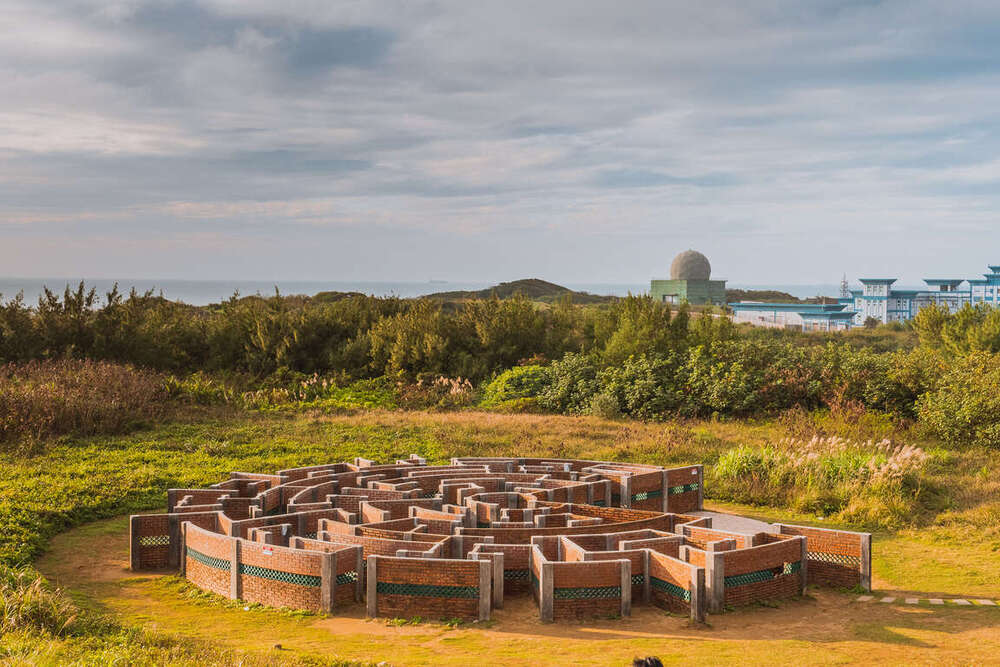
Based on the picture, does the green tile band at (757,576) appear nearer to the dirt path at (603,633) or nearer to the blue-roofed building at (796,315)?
the dirt path at (603,633)

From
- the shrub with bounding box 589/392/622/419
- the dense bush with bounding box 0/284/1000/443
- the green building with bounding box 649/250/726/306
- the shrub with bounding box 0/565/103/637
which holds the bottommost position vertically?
the shrub with bounding box 0/565/103/637

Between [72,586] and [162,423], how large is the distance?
12.4 meters

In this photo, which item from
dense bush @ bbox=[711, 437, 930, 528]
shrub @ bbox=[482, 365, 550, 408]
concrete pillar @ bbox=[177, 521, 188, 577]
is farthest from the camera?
shrub @ bbox=[482, 365, 550, 408]

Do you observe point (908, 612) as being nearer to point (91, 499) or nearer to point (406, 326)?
point (91, 499)

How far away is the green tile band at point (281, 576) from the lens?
9.30 meters

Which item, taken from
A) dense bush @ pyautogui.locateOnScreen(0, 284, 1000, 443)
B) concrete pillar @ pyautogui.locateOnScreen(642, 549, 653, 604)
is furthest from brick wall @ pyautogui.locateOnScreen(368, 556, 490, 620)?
dense bush @ pyautogui.locateOnScreen(0, 284, 1000, 443)

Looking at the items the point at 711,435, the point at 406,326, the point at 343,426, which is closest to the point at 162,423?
the point at 343,426

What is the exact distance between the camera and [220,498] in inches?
499

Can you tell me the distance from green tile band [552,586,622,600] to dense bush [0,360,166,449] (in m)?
14.5

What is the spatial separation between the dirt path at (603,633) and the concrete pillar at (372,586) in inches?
7.3

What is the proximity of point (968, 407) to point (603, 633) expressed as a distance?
1503 cm

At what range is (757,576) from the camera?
382 inches

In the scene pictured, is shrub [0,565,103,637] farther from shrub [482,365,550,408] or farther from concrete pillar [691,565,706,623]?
shrub [482,365,550,408]

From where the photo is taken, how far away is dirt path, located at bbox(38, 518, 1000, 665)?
25.8 feet
